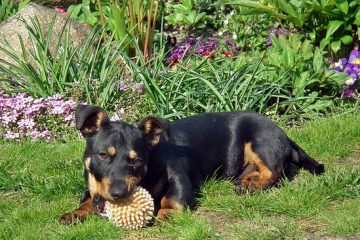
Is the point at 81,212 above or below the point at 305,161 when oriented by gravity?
above

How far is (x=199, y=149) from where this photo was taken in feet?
22.0

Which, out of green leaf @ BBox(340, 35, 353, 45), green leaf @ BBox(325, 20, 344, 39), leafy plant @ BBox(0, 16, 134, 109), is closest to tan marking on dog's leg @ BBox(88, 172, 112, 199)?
leafy plant @ BBox(0, 16, 134, 109)

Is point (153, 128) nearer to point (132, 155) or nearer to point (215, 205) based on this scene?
point (132, 155)

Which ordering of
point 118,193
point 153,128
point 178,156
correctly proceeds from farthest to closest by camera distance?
point 178,156, point 153,128, point 118,193

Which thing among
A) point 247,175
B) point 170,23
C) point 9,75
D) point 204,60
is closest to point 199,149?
point 247,175

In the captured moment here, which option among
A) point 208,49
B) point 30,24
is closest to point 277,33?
point 208,49

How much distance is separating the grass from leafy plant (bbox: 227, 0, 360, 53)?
6.85 feet

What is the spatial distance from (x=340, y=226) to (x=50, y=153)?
307cm

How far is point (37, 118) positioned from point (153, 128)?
261cm

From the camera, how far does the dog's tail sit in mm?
6859

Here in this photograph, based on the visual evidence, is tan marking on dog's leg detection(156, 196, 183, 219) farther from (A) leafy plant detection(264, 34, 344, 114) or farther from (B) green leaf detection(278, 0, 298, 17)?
(B) green leaf detection(278, 0, 298, 17)

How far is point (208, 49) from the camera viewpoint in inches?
413

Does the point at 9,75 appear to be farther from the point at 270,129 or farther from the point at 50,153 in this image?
the point at 270,129

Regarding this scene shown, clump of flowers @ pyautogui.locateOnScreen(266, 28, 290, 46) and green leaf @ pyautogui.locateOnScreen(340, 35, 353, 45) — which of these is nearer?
green leaf @ pyautogui.locateOnScreen(340, 35, 353, 45)
